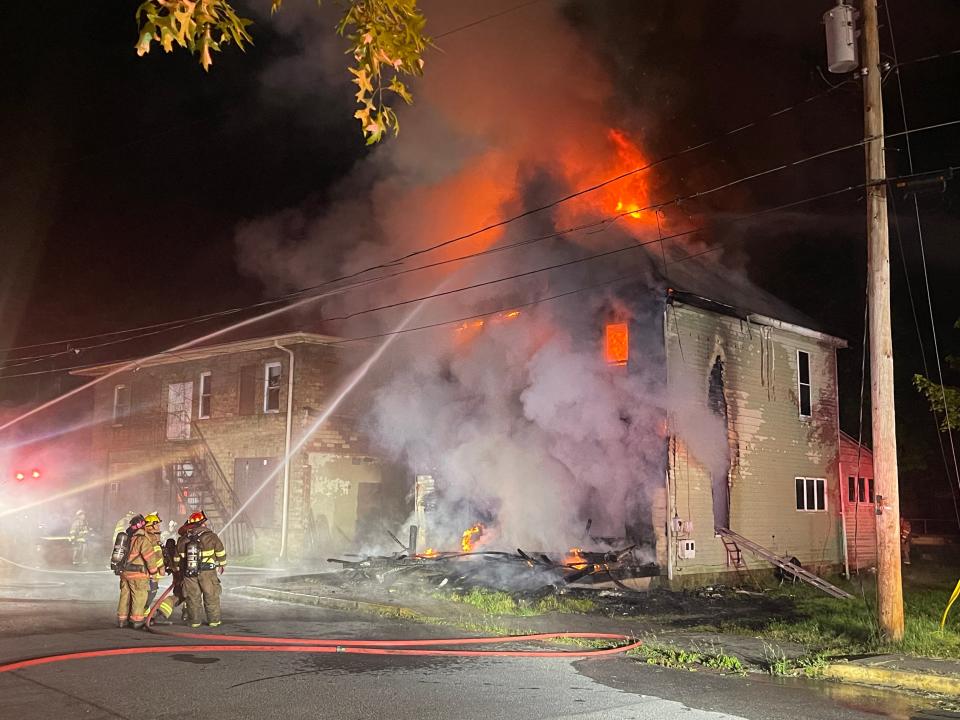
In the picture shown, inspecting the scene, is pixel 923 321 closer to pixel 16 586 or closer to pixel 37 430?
pixel 16 586

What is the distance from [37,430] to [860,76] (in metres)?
41.7

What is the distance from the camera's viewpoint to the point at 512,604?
12344 mm

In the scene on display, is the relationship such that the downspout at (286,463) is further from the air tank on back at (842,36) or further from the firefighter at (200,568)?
the air tank on back at (842,36)

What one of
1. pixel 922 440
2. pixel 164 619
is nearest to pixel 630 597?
pixel 164 619

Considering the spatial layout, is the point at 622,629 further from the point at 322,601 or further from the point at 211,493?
the point at 211,493

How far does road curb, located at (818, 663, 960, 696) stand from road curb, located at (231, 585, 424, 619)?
Result: 214 inches

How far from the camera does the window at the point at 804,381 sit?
64.2ft

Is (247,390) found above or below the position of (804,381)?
above

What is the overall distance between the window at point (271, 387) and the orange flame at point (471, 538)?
707cm

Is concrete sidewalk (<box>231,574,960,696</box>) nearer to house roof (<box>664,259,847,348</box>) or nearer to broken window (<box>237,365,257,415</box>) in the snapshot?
house roof (<box>664,259,847,348</box>)

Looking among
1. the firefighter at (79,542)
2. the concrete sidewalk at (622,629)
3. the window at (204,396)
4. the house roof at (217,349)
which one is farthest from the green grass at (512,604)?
the window at (204,396)

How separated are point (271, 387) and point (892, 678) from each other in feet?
59.8

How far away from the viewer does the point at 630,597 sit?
13.6 m

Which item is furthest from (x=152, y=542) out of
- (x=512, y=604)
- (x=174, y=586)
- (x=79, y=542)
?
(x=79, y=542)
